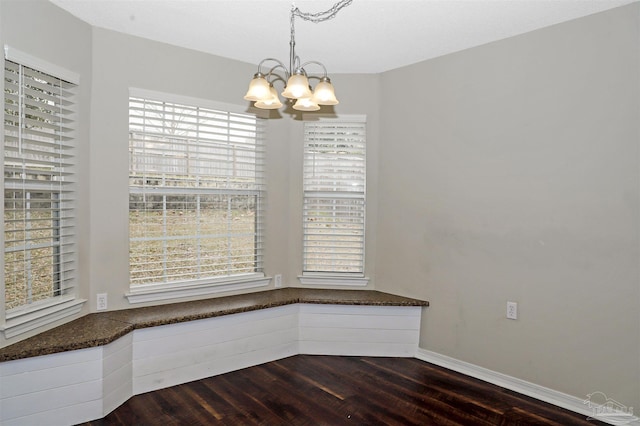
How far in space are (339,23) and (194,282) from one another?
7.58ft

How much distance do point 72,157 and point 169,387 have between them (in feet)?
5.78

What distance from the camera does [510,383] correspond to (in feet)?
9.55

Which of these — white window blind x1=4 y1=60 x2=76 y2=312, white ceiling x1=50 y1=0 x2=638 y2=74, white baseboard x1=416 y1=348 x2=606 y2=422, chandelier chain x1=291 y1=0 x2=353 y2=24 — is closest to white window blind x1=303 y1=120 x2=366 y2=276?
white ceiling x1=50 y1=0 x2=638 y2=74

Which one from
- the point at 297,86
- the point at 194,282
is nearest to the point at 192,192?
the point at 194,282

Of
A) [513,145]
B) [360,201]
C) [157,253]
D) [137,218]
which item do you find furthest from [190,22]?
[513,145]

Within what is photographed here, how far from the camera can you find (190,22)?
278 centimetres

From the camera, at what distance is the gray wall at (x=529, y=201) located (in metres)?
2.46

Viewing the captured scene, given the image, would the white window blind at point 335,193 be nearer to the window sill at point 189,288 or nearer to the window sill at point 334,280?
the window sill at point 334,280

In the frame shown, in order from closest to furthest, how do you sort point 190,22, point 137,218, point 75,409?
point 75,409 → point 190,22 → point 137,218

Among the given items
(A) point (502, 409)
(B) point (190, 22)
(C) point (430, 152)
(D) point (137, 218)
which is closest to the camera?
(A) point (502, 409)

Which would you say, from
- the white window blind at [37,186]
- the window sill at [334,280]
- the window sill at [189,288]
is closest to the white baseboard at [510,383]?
the window sill at [334,280]

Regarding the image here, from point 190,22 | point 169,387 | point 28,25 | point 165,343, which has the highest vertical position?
point 190,22

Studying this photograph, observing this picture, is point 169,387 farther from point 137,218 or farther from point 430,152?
point 430,152

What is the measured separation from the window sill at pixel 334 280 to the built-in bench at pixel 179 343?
0.31 ft
